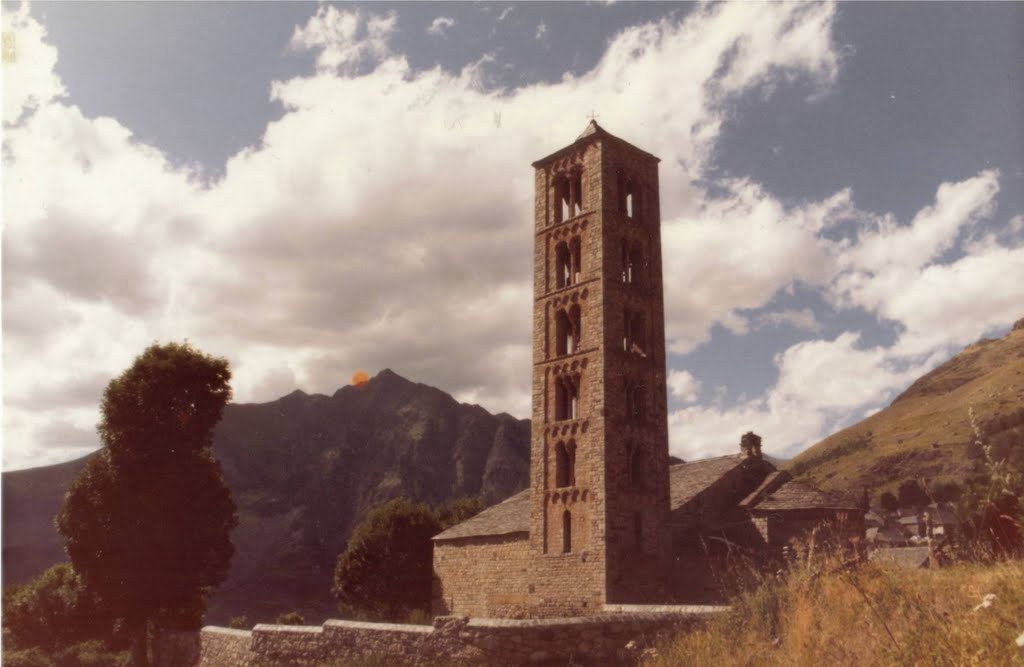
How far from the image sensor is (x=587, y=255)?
113 ft

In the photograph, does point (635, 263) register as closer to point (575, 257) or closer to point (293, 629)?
point (575, 257)

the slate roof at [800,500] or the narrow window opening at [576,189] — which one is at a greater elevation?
the narrow window opening at [576,189]

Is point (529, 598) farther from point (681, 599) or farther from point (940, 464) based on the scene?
point (940, 464)

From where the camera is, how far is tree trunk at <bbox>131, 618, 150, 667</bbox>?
24.0 metres

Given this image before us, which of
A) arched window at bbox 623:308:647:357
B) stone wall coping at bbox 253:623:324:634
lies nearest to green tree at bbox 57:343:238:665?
stone wall coping at bbox 253:623:324:634

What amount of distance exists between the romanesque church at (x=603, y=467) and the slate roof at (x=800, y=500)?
0.10m

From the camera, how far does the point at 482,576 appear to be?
35.2m

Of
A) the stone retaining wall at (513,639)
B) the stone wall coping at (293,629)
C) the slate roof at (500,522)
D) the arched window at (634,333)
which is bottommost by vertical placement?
the stone wall coping at (293,629)

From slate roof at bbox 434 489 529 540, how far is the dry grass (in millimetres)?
23299

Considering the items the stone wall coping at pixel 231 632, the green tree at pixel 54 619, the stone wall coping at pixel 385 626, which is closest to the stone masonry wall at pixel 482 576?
the stone wall coping at pixel 231 632

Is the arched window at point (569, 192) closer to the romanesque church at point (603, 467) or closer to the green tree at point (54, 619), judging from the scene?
the romanesque church at point (603, 467)

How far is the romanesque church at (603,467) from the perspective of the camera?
30.7m

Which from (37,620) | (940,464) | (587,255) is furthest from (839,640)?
(940,464)

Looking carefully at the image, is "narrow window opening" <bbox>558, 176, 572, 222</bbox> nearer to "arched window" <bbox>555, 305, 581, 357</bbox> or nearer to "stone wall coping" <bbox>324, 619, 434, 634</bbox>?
"arched window" <bbox>555, 305, 581, 357</bbox>
